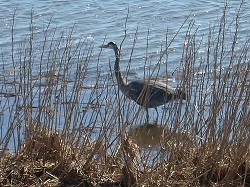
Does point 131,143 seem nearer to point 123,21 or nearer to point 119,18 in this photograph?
point 123,21

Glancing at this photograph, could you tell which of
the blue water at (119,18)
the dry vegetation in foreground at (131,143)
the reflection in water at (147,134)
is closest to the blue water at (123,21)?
the blue water at (119,18)

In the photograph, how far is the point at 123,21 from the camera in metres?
12.6

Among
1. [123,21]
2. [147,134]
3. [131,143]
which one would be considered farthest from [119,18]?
[131,143]

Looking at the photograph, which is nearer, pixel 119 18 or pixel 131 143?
pixel 131 143

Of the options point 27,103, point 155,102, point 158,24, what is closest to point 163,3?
point 158,24

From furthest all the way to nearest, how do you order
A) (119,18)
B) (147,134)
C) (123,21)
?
(119,18) < (123,21) < (147,134)

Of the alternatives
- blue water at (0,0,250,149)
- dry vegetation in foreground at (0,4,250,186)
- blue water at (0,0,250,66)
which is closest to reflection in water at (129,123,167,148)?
dry vegetation in foreground at (0,4,250,186)

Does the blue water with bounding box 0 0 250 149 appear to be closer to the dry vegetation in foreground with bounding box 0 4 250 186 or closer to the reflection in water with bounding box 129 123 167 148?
the reflection in water with bounding box 129 123 167 148

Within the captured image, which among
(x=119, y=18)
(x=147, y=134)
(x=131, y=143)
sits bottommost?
(x=119, y=18)

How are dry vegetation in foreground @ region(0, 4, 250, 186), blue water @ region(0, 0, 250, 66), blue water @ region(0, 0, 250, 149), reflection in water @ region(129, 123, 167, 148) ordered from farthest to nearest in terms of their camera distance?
blue water @ region(0, 0, 250, 66) → blue water @ region(0, 0, 250, 149) → reflection in water @ region(129, 123, 167, 148) → dry vegetation in foreground @ region(0, 4, 250, 186)

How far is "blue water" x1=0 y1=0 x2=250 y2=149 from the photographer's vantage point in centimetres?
1112

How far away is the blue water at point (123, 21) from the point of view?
1112cm

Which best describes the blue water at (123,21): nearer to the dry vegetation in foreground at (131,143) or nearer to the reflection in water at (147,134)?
the reflection in water at (147,134)

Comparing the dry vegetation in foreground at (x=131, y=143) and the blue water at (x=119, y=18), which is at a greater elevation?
the dry vegetation in foreground at (x=131, y=143)
